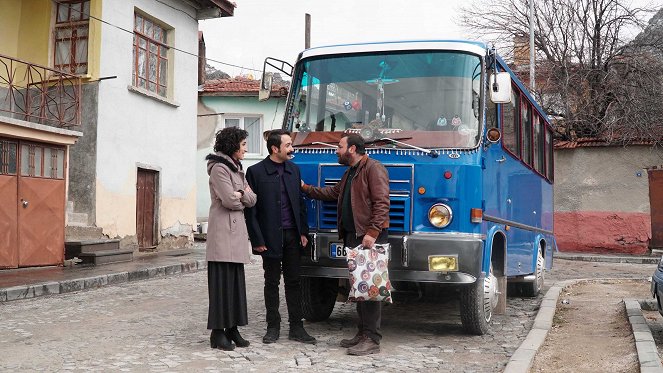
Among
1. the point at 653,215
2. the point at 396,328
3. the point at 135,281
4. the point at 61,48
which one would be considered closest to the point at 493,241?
the point at 396,328

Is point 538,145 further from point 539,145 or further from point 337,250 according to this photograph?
point 337,250

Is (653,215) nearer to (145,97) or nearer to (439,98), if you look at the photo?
(145,97)

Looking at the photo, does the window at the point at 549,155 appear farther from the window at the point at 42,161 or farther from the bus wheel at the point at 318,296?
the window at the point at 42,161

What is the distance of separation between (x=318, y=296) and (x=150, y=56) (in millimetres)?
11110

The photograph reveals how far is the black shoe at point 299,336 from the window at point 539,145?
5163 millimetres

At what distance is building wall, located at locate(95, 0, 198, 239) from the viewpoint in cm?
1548

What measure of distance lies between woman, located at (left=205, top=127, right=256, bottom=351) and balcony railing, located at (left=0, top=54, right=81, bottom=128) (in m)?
9.13

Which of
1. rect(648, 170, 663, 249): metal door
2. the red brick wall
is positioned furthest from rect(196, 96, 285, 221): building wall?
rect(648, 170, 663, 249): metal door

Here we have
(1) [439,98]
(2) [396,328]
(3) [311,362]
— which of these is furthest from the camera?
(2) [396,328]

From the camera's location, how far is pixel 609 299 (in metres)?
10.4

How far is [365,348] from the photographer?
620 centimetres

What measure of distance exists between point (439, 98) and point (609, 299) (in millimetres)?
5164

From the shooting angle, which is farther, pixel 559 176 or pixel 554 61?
pixel 554 61

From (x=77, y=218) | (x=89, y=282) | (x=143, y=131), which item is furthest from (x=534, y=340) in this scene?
(x=143, y=131)
